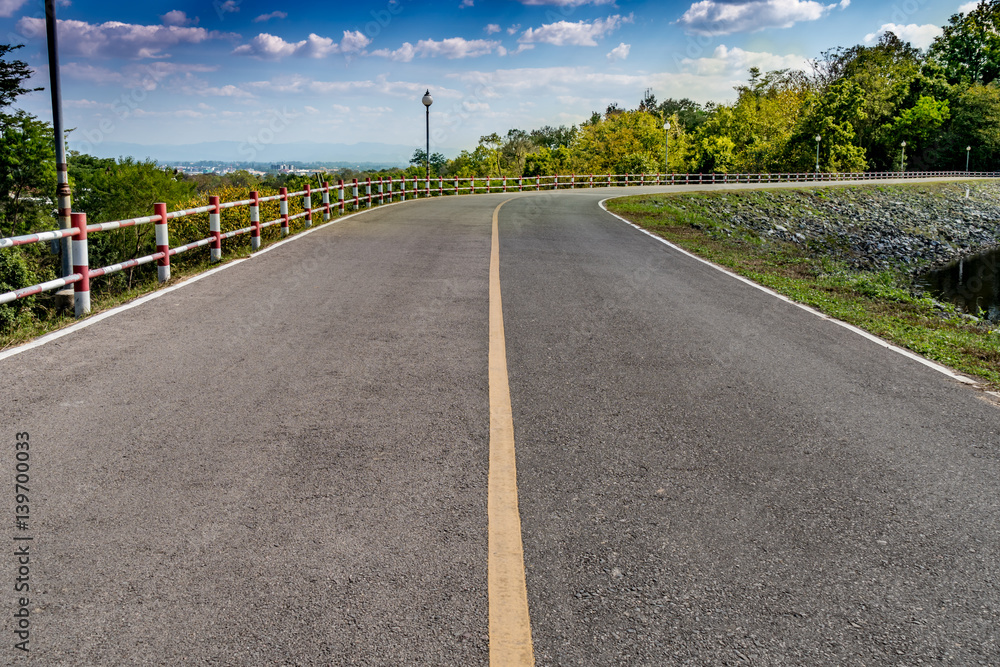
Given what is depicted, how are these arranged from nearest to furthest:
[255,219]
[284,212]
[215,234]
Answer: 1. [215,234]
2. [255,219]
3. [284,212]

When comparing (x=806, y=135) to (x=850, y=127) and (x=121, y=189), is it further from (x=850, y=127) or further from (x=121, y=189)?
(x=121, y=189)

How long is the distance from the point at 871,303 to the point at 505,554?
10.4m

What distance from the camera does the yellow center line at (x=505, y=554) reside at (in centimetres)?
277

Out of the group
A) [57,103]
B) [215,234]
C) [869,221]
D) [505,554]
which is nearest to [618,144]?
[869,221]

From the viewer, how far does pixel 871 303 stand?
11977mm

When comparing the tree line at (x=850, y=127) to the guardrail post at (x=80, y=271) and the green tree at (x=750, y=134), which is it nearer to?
the green tree at (x=750, y=134)

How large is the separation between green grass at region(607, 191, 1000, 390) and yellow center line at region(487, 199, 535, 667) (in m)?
4.69

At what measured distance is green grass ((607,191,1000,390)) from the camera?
8227 millimetres

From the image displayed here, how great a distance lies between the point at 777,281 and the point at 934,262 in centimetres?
3114

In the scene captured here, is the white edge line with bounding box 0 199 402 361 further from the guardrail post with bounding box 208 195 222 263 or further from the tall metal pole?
the tall metal pole

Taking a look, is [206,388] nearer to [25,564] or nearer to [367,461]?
[367,461]

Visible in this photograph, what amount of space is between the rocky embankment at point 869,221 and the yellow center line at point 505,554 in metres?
22.6

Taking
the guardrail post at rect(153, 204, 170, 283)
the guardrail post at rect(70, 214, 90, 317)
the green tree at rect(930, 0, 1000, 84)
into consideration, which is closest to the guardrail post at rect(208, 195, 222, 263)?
the guardrail post at rect(153, 204, 170, 283)

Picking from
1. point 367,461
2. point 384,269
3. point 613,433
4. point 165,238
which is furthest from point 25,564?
point 384,269
